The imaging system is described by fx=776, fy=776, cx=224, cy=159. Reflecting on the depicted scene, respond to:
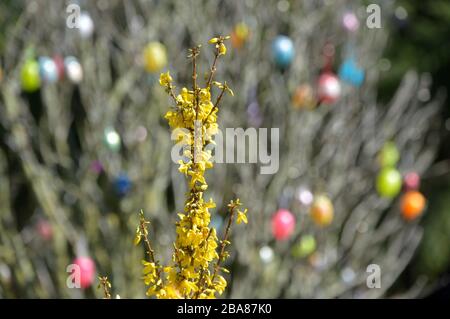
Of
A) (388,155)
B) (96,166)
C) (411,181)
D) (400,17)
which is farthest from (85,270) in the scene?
(400,17)

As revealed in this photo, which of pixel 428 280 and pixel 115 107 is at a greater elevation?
pixel 115 107

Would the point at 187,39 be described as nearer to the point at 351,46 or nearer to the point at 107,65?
the point at 107,65

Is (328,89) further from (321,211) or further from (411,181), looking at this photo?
(411,181)

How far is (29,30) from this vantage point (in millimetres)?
3723

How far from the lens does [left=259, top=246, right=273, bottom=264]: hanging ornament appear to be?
3.57 metres

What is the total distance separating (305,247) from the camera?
372cm

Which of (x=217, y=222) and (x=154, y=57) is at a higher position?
(x=154, y=57)

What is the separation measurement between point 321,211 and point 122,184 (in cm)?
93

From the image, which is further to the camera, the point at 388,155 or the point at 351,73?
the point at 388,155

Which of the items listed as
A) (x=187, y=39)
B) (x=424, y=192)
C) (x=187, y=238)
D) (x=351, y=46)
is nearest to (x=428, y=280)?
(x=424, y=192)

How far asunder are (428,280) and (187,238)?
322cm

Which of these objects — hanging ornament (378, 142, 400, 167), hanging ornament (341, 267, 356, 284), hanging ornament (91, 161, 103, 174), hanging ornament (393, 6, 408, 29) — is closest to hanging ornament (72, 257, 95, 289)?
hanging ornament (91, 161, 103, 174)
